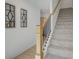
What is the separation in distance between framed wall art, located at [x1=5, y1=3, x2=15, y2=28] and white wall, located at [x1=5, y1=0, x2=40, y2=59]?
0.51 feet

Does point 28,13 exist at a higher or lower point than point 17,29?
higher

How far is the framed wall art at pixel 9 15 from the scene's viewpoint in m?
4.28

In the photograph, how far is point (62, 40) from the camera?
3.99m

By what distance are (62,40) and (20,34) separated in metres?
2.02

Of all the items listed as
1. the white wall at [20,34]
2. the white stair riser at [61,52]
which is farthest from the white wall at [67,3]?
the white stair riser at [61,52]

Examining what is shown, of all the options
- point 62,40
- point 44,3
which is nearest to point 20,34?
point 62,40

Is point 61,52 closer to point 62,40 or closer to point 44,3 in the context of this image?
point 62,40

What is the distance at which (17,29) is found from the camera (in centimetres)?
488

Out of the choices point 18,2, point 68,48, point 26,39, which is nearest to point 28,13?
point 18,2

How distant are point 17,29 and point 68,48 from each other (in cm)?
236

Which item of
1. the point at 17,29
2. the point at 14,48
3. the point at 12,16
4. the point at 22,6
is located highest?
the point at 22,6

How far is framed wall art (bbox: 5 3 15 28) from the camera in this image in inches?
168

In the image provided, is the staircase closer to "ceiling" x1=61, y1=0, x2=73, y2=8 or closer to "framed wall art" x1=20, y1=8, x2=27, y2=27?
"ceiling" x1=61, y1=0, x2=73, y2=8

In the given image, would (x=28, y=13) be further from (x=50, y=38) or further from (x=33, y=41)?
(x=50, y=38)
